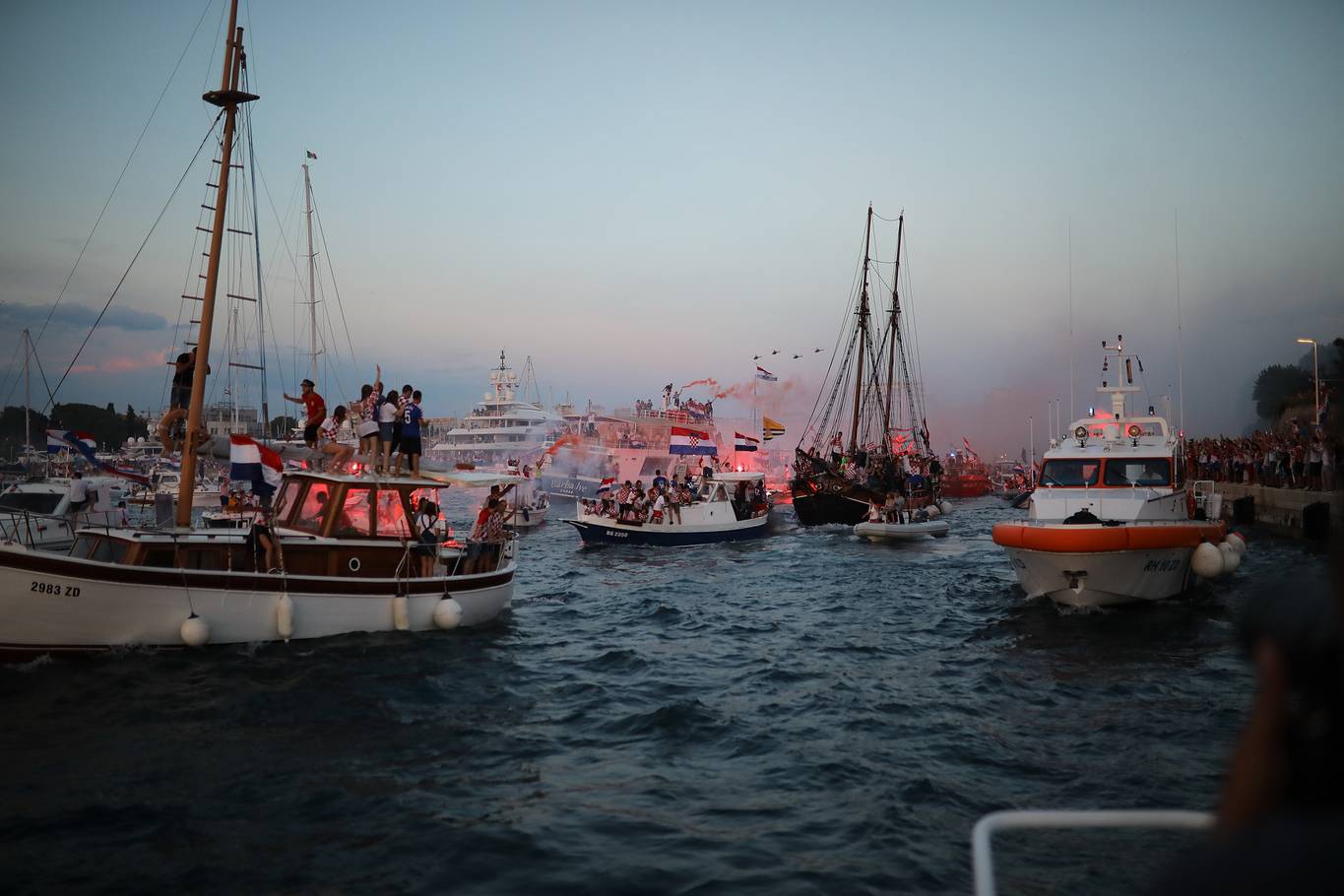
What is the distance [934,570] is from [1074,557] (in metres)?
10.5

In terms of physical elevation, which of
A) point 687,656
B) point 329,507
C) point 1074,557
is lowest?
point 687,656

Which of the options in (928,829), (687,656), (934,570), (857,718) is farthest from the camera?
(934,570)

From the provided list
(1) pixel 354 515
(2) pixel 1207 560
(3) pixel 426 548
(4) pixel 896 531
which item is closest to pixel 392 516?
(1) pixel 354 515

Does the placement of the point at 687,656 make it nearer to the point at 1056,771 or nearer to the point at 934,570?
the point at 1056,771

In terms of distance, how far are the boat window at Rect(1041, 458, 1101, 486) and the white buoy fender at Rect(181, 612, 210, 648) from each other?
57.3 feet

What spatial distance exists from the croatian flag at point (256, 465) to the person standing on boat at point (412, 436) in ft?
7.37

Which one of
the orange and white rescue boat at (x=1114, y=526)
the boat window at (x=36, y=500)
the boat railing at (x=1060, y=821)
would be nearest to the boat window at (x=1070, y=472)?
the orange and white rescue boat at (x=1114, y=526)

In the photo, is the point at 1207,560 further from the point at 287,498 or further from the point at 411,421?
the point at 287,498

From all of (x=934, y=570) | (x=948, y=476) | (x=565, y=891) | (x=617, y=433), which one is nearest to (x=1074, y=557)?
(x=934, y=570)

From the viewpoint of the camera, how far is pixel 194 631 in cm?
1424

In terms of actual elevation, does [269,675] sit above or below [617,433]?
below

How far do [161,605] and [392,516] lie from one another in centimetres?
408

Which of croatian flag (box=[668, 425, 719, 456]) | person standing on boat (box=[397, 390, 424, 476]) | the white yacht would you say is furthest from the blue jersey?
the white yacht

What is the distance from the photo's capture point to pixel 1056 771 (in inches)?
380
